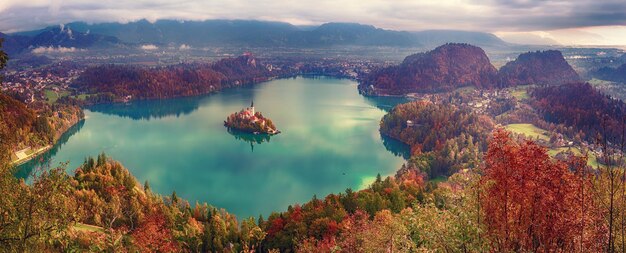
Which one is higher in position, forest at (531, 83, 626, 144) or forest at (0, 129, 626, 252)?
forest at (0, 129, 626, 252)

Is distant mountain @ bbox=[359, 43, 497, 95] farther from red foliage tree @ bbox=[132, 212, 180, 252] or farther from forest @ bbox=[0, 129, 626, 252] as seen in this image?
forest @ bbox=[0, 129, 626, 252]

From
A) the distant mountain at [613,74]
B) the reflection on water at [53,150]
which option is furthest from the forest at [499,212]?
the distant mountain at [613,74]

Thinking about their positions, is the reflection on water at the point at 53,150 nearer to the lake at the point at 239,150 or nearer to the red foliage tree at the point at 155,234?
the lake at the point at 239,150

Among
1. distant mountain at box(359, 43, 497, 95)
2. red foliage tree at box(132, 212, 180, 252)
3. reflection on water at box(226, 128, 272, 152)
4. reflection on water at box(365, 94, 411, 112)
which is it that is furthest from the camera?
distant mountain at box(359, 43, 497, 95)

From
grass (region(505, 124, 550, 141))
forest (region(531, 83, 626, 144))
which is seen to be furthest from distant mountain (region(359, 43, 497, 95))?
grass (region(505, 124, 550, 141))

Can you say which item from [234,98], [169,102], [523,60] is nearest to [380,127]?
[234,98]

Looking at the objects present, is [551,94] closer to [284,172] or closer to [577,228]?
[284,172]
